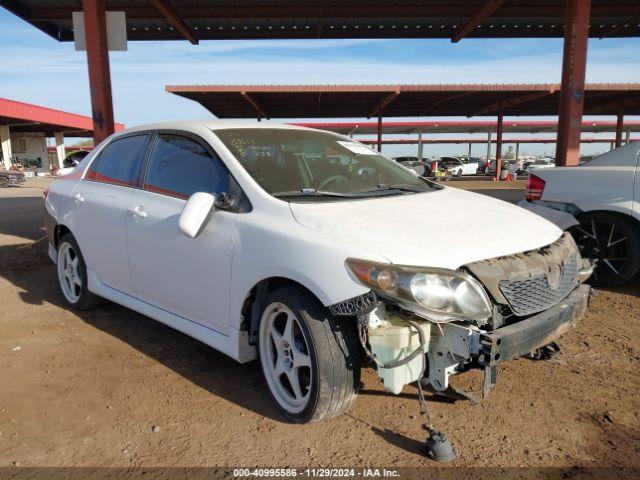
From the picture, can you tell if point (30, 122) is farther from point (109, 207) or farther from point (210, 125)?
point (210, 125)

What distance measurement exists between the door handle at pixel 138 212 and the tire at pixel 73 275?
1.10m

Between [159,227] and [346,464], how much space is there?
191 cm

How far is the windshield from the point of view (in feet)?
9.82

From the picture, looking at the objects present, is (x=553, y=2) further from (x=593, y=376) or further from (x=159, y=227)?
(x=159, y=227)

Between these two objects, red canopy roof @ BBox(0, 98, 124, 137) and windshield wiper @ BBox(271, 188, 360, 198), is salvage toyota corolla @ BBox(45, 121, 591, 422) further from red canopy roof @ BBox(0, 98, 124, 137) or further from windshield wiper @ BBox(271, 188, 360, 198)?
red canopy roof @ BBox(0, 98, 124, 137)

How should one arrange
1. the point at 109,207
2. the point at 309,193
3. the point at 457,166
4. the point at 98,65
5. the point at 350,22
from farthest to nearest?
the point at 457,166 < the point at 350,22 < the point at 98,65 < the point at 109,207 < the point at 309,193

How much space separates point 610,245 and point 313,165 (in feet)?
10.8

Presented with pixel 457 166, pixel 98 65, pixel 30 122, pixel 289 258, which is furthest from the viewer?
pixel 457 166

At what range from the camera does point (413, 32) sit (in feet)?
38.4

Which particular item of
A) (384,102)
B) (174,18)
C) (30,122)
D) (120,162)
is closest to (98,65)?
(174,18)

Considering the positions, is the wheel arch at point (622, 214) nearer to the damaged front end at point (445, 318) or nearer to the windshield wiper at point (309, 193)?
the damaged front end at point (445, 318)

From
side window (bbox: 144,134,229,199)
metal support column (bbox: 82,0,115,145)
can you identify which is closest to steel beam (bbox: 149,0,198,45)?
metal support column (bbox: 82,0,115,145)

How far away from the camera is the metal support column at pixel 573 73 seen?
28.3 ft

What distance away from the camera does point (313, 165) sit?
3.36 m
